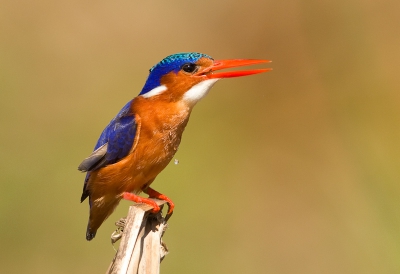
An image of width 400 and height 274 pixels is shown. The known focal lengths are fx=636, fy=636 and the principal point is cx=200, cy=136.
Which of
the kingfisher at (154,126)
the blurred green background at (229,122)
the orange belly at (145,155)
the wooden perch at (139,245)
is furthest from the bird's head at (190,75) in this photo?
the blurred green background at (229,122)

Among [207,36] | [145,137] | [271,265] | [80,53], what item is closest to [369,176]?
[271,265]

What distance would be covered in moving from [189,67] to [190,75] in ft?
0.14

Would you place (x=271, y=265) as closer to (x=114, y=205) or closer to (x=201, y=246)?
(x=201, y=246)

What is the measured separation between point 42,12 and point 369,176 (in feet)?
11.8

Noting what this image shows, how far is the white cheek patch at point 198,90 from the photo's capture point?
323 cm

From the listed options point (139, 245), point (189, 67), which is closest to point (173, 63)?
point (189, 67)

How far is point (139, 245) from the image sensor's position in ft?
8.54

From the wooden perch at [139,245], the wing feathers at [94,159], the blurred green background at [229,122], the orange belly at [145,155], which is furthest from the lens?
the blurred green background at [229,122]

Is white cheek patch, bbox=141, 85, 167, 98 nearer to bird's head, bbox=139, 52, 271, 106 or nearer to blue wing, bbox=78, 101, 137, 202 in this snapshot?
bird's head, bbox=139, 52, 271, 106

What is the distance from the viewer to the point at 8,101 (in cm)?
565

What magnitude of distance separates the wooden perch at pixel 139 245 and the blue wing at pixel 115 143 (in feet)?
1.63

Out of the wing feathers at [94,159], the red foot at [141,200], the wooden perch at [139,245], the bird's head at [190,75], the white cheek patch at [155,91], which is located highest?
the bird's head at [190,75]

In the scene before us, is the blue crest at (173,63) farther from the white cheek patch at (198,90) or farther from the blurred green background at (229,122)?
the blurred green background at (229,122)

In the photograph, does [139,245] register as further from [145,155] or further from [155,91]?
[155,91]
